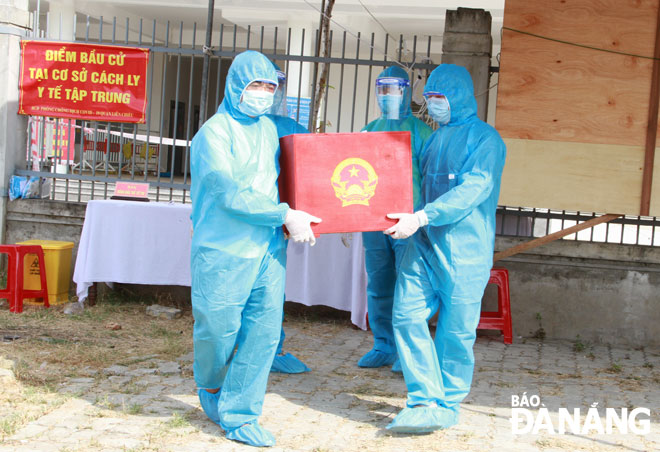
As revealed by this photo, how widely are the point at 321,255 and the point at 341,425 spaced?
8.54 feet

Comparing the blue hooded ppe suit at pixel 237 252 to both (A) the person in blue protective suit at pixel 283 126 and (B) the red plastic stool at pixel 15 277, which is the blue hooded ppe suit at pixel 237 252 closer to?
(A) the person in blue protective suit at pixel 283 126

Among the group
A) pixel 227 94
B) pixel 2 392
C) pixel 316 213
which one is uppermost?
pixel 227 94

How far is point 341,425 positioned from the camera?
417 centimetres

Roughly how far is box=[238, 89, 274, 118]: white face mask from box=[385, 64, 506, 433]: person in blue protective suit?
87 centimetres

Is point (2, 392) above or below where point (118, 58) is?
below

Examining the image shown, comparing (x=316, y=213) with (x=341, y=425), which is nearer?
(x=316, y=213)

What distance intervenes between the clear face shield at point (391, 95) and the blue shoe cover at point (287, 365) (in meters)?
1.70

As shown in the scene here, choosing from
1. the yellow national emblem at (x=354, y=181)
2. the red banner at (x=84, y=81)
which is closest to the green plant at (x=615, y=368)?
the yellow national emblem at (x=354, y=181)

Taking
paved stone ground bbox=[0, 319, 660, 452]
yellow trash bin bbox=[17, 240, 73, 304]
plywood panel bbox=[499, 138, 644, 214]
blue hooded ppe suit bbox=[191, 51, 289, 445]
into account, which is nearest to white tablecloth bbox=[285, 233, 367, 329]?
paved stone ground bbox=[0, 319, 660, 452]

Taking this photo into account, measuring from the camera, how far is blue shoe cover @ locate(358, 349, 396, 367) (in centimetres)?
545

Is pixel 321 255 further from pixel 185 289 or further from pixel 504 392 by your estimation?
pixel 504 392

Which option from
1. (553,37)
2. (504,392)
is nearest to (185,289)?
(504,392)

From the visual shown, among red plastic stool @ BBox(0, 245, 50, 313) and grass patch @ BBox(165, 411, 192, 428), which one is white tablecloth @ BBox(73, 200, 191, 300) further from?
grass patch @ BBox(165, 411, 192, 428)

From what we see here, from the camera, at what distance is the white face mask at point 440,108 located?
4336mm
